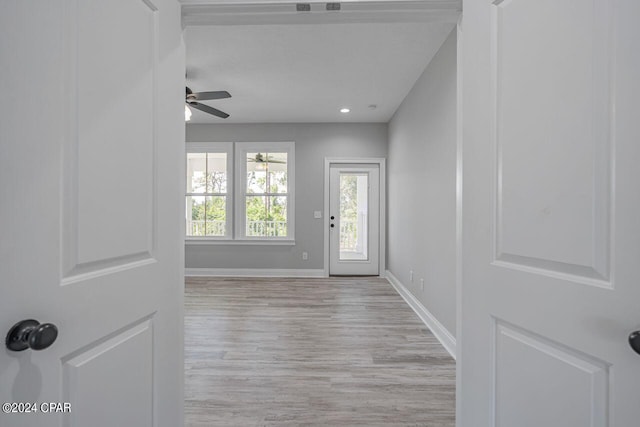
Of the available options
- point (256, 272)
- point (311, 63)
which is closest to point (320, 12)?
point (311, 63)

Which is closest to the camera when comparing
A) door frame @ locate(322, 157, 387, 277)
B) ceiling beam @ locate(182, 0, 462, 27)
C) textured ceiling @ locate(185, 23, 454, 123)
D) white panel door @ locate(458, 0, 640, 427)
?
white panel door @ locate(458, 0, 640, 427)

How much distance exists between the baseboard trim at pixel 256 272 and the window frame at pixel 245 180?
0.52 meters


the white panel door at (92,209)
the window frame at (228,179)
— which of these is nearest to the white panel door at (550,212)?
the white panel door at (92,209)

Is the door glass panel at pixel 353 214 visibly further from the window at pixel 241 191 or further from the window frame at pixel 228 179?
the window frame at pixel 228 179

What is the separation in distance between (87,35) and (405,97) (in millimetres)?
4015

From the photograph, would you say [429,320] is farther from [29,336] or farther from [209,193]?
[209,193]

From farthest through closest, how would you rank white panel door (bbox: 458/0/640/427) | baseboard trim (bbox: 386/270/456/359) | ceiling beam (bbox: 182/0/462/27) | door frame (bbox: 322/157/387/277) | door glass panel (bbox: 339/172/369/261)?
1. door glass panel (bbox: 339/172/369/261)
2. door frame (bbox: 322/157/387/277)
3. baseboard trim (bbox: 386/270/456/359)
4. ceiling beam (bbox: 182/0/462/27)
5. white panel door (bbox: 458/0/640/427)

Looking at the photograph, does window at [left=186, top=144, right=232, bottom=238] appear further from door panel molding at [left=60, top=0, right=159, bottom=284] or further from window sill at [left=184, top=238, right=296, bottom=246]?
door panel molding at [left=60, top=0, right=159, bottom=284]

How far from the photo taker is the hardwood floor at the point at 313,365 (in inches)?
72.6

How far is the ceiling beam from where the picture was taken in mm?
1209

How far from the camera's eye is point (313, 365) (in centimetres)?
240

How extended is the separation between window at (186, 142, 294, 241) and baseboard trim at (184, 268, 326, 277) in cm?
54

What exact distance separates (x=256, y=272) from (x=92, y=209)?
4956mm

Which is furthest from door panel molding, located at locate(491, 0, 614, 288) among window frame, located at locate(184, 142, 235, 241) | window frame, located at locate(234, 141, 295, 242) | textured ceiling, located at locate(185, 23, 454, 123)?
window frame, located at locate(184, 142, 235, 241)
